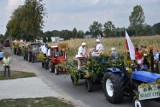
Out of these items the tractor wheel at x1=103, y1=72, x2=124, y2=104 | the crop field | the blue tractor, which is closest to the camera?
the blue tractor

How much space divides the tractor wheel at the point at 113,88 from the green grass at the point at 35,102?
1305 millimetres

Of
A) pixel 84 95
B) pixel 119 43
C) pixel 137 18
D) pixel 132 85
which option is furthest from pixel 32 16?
pixel 132 85

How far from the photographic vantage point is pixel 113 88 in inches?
427

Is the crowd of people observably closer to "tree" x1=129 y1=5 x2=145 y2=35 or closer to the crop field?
the crop field

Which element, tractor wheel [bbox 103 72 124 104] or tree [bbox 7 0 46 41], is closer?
tractor wheel [bbox 103 72 124 104]

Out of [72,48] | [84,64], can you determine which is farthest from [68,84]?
[72,48]

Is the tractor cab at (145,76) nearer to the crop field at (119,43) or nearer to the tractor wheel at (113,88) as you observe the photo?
the tractor wheel at (113,88)

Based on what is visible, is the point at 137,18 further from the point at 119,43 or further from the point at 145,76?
the point at 145,76

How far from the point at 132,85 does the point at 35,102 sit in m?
3.32

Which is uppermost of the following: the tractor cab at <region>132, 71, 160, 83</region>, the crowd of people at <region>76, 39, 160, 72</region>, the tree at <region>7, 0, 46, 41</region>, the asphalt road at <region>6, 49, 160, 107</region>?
the tree at <region>7, 0, 46, 41</region>

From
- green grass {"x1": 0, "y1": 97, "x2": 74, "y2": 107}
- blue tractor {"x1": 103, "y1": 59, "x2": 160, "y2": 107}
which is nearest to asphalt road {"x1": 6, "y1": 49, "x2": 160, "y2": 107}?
blue tractor {"x1": 103, "y1": 59, "x2": 160, "y2": 107}

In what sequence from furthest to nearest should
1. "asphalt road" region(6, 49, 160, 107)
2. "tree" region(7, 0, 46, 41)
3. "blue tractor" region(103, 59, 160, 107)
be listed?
"tree" region(7, 0, 46, 41) → "asphalt road" region(6, 49, 160, 107) → "blue tractor" region(103, 59, 160, 107)

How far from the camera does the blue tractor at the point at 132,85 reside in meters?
8.99

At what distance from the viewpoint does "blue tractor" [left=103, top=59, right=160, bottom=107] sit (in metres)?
8.99
